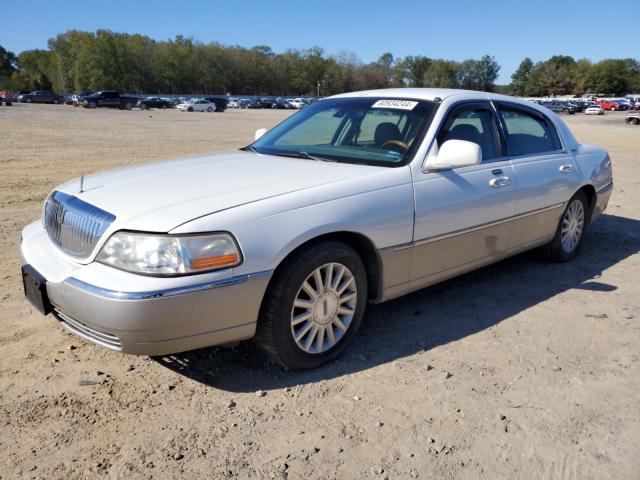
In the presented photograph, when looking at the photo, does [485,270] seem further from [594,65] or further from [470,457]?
[594,65]

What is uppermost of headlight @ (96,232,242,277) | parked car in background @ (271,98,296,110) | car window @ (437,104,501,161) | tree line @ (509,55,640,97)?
tree line @ (509,55,640,97)

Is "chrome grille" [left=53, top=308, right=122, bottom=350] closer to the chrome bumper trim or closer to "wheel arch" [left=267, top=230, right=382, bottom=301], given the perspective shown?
the chrome bumper trim

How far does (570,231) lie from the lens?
5.41 meters

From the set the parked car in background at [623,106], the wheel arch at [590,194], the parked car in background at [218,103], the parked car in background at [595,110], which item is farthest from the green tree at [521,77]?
the wheel arch at [590,194]

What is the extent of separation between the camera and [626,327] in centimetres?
402

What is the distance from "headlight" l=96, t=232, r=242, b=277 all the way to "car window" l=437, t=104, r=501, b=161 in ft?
6.39

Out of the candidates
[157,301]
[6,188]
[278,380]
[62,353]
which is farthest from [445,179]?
[6,188]

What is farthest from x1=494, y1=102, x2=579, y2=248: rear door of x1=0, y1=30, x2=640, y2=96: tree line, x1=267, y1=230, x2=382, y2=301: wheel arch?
x1=0, y1=30, x2=640, y2=96: tree line

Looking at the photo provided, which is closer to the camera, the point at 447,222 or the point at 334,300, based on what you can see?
the point at 334,300

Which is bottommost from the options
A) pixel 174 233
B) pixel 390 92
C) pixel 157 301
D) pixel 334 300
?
pixel 334 300

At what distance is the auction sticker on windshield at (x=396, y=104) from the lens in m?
4.06

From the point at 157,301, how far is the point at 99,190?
3.38ft

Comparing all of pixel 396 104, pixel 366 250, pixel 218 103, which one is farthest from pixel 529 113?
pixel 218 103

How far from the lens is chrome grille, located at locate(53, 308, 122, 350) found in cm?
273
